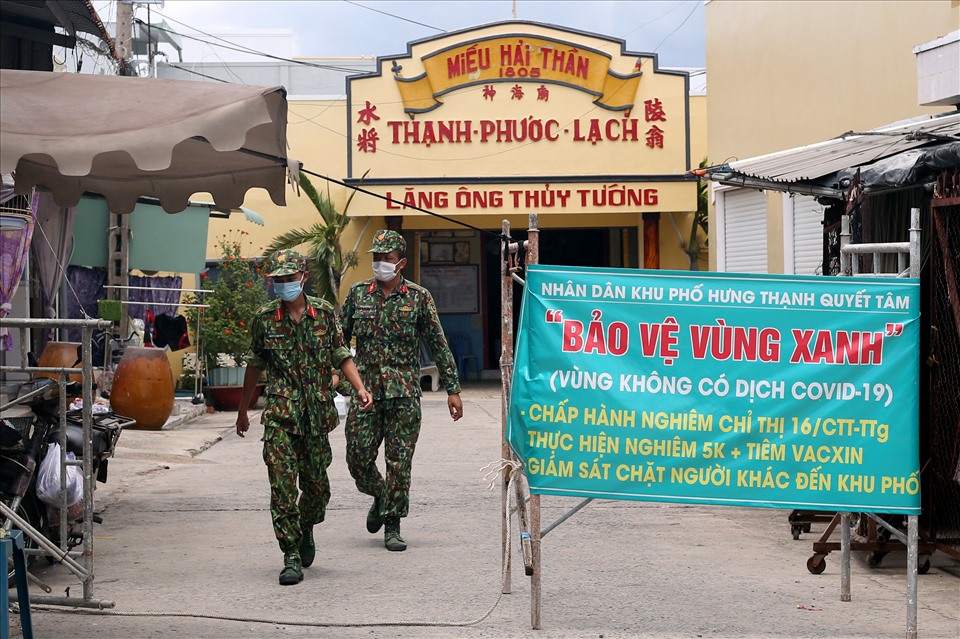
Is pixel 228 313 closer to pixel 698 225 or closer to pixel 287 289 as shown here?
pixel 698 225

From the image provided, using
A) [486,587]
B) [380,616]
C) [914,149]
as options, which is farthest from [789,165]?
[380,616]

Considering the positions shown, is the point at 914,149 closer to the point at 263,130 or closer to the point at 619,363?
the point at 619,363

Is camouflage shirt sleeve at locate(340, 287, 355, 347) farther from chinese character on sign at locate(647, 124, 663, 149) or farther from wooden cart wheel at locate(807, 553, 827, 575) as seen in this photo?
chinese character on sign at locate(647, 124, 663, 149)

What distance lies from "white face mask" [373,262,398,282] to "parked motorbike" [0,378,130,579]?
208 centimetres

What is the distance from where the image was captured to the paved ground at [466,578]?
590 centimetres

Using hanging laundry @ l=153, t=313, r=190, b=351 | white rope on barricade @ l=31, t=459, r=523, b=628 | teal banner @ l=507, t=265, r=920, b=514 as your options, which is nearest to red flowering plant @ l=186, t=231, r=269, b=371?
hanging laundry @ l=153, t=313, r=190, b=351

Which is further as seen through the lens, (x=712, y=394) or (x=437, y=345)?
(x=437, y=345)

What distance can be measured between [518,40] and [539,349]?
58.6 ft

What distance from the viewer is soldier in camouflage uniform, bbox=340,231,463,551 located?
780 cm

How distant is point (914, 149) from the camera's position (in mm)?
7398

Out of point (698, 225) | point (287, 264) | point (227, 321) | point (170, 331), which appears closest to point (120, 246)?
point (227, 321)

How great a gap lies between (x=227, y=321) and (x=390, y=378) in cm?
1174

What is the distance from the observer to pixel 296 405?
689 cm

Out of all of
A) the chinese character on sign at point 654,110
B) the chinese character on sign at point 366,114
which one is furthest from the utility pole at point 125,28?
the chinese character on sign at point 654,110
